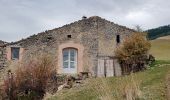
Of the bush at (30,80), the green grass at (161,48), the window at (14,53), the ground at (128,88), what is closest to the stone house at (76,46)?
the window at (14,53)

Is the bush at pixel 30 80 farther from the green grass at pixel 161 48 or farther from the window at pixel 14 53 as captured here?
the green grass at pixel 161 48

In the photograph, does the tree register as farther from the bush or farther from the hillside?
the hillside

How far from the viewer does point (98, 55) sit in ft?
110

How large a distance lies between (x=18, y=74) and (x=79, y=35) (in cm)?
585

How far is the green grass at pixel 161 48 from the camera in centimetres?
4405

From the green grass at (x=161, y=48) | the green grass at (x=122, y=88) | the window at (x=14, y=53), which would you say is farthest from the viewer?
the green grass at (x=161, y=48)

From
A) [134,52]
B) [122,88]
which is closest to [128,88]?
[122,88]

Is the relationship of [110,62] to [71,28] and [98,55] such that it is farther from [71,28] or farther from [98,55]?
[71,28]

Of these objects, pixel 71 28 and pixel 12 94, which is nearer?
pixel 12 94

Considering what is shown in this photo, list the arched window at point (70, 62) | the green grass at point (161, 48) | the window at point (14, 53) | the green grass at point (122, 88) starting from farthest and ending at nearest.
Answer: the green grass at point (161, 48), the window at point (14, 53), the arched window at point (70, 62), the green grass at point (122, 88)

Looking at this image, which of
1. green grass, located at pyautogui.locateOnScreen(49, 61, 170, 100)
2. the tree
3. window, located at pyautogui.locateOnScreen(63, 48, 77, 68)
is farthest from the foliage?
green grass, located at pyautogui.locateOnScreen(49, 61, 170, 100)

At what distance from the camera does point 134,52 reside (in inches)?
1259

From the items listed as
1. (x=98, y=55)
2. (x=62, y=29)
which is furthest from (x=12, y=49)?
(x=98, y=55)

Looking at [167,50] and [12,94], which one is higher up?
[167,50]
